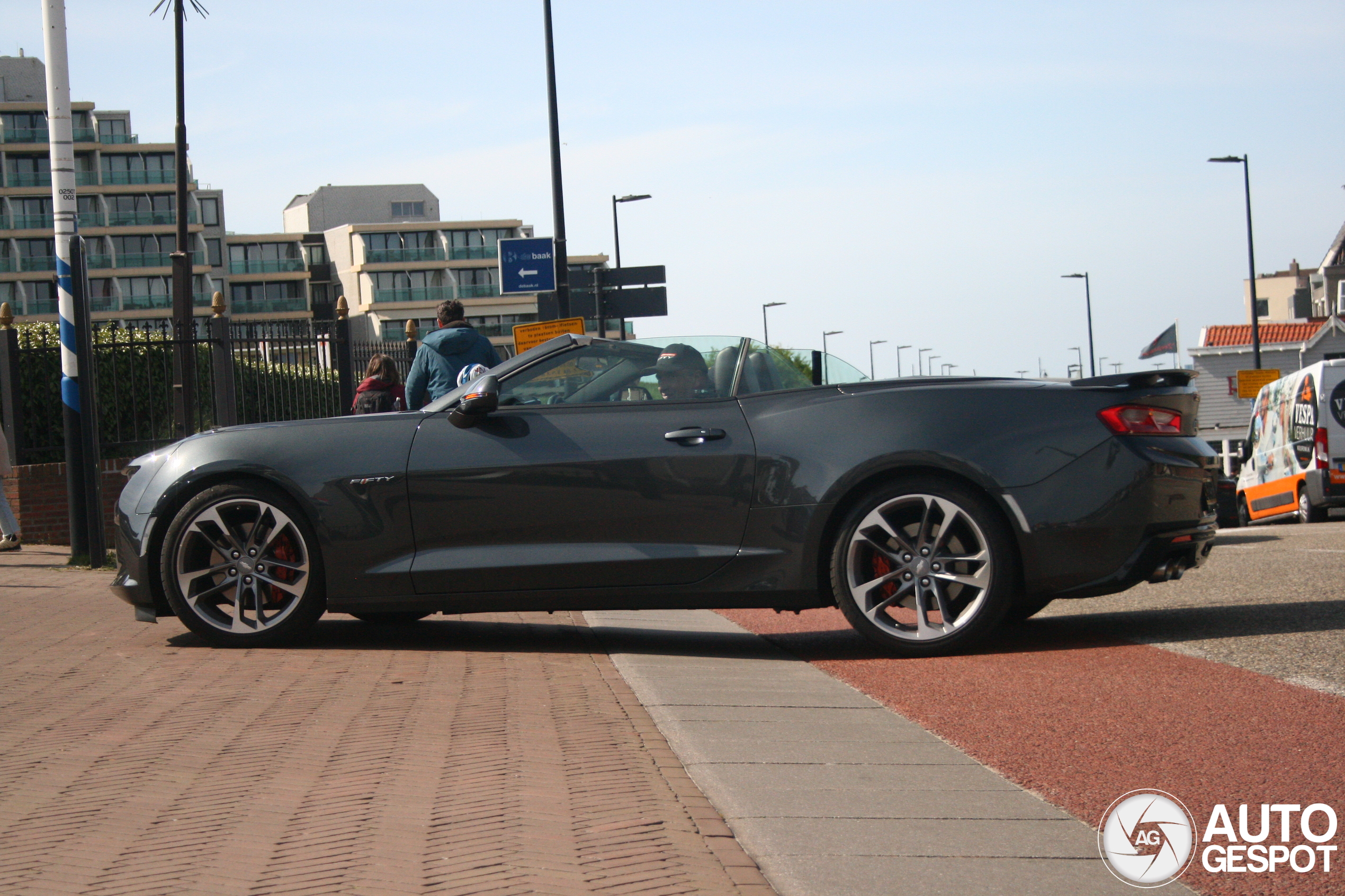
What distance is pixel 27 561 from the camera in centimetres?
1128

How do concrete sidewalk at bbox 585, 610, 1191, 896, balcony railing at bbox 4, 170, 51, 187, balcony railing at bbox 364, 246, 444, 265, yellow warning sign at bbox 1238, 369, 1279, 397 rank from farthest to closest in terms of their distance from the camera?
balcony railing at bbox 364, 246, 444, 265 → balcony railing at bbox 4, 170, 51, 187 → yellow warning sign at bbox 1238, 369, 1279, 397 → concrete sidewalk at bbox 585, 610, 1191, 896

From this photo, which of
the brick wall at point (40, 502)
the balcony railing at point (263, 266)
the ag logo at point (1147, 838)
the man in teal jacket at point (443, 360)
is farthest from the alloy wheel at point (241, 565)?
the balcony railing at point (263, 266)

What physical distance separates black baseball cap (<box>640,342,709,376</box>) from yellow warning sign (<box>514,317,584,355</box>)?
9.90 metres

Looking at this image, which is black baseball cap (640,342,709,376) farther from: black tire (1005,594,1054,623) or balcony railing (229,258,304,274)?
balcony railing (229,258,304,274)

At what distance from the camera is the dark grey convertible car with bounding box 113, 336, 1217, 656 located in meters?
5.89

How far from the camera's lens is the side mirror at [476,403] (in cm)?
625

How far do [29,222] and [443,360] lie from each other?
8773 cm

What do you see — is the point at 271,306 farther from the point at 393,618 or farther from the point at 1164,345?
the point at 393,618

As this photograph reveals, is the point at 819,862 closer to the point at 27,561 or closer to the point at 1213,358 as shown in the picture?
the point at 27,561

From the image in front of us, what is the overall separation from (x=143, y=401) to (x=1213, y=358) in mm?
64647

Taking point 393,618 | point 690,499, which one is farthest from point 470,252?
point 690,499

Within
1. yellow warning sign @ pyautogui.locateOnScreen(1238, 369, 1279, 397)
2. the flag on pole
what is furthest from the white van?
the flag on pole

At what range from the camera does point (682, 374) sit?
631cm

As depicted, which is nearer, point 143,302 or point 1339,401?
point 1339,401
